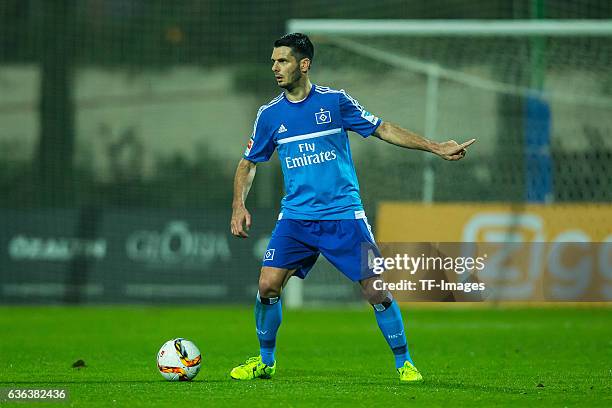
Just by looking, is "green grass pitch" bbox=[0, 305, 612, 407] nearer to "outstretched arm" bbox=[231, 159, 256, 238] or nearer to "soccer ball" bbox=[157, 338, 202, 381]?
"soccer ball" bbox=[157, 338, 202, 381]

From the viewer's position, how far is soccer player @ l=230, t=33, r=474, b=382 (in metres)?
8.25

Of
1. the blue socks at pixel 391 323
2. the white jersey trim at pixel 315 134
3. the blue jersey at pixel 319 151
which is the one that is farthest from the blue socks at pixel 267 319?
the white jersey trim at pixel 315 134

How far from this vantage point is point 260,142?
8609mm

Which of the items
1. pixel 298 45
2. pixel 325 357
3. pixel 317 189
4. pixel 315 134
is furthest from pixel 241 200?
pixel 325 357

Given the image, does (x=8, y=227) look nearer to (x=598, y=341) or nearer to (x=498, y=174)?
(x=498, y=174)

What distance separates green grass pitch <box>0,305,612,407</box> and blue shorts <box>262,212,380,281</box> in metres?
0.83

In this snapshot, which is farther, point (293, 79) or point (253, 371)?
point (253, 371)

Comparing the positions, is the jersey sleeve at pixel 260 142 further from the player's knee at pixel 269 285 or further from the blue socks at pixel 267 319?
the blue socks at pixel 267 319

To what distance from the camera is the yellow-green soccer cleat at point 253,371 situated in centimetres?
859

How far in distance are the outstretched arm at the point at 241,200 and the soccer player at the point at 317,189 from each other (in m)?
0.01

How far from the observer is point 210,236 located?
65.3 feet

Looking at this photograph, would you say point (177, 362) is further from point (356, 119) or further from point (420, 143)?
point (420, 143)

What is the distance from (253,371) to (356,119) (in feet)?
6.48

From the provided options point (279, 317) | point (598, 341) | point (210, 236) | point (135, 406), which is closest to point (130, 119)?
point (210, 236)
